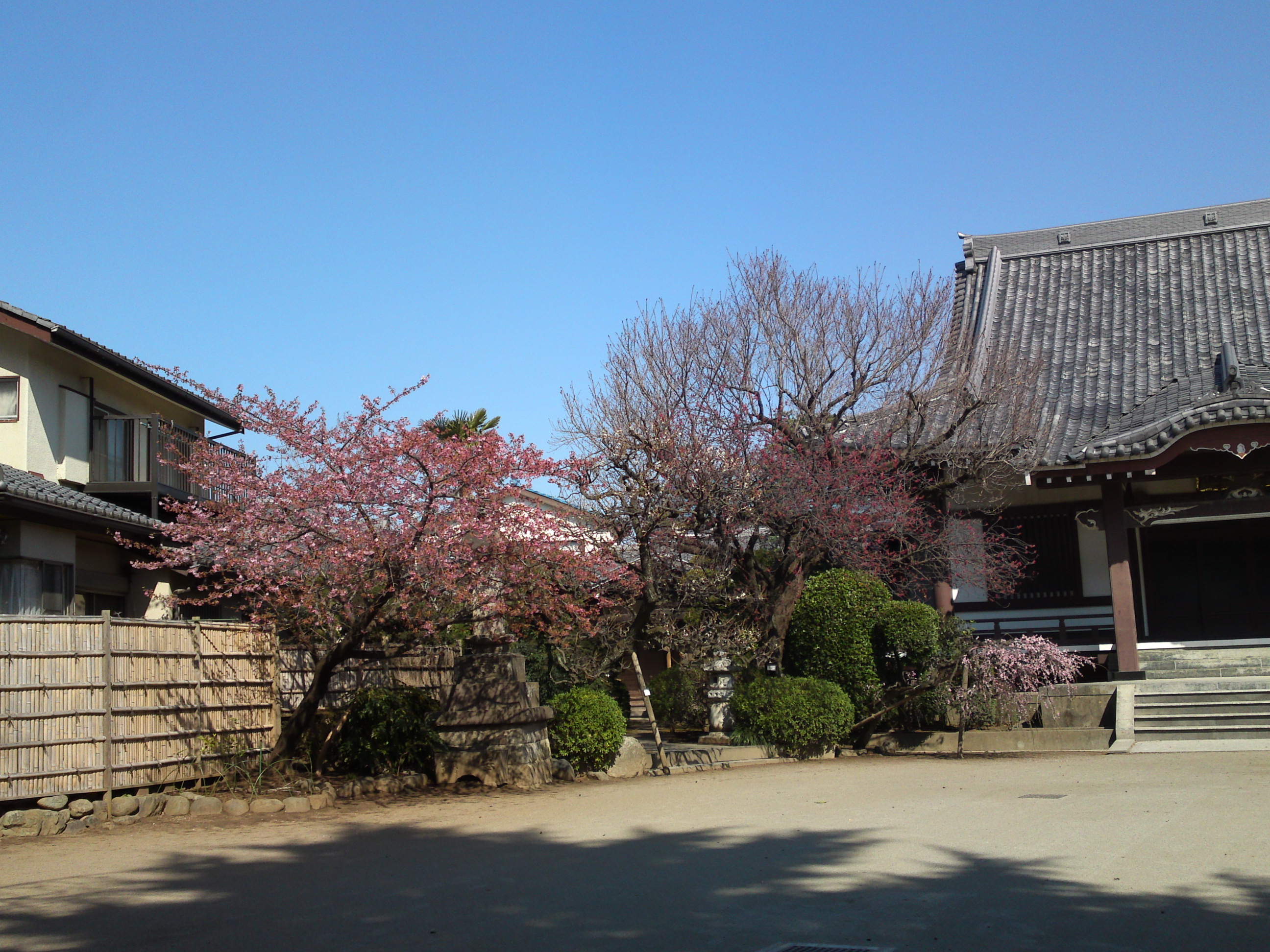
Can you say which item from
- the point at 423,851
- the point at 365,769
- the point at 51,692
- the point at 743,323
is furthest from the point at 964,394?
the point at 51,692

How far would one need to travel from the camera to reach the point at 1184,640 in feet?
65.4

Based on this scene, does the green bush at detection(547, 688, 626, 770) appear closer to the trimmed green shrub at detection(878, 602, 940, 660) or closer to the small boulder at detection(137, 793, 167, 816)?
the small boulder at detection(137, 793, 167, 816)

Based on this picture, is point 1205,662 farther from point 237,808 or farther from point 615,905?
point 237,808

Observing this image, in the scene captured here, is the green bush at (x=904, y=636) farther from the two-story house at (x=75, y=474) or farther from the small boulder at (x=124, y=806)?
the small boulder at (x=124, y=806)

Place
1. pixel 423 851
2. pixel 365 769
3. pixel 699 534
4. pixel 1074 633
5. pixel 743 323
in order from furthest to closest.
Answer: pixel 1074 633 → pixel 743 323 → pixel 699 534 → pixel 365 769 → pixel 423 851

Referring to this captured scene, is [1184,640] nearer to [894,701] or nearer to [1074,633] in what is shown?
[1074,633]

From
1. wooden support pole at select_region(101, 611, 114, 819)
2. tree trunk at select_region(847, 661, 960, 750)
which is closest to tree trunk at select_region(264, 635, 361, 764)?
wooden support pole at select_region(101, 611, 114, 819)

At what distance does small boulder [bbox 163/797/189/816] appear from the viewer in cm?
1077

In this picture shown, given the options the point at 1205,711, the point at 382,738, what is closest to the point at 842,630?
the point at 1205,711

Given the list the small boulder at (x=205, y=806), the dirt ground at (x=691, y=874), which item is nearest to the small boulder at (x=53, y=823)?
the dirt ground at (x=691, y=874)

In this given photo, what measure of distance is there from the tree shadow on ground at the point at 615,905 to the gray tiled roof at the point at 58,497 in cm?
700

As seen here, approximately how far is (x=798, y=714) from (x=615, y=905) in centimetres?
957

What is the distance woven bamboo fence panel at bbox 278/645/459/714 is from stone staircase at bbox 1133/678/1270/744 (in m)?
10.3

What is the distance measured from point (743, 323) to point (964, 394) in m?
4.01
